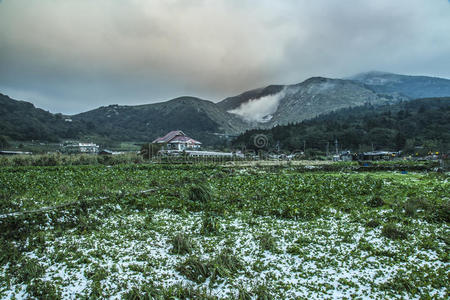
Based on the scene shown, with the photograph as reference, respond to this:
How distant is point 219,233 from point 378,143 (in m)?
89.4

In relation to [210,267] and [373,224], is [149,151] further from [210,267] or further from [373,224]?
[210,267]

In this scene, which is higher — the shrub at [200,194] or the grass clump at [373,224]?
the shrub at [200,194]

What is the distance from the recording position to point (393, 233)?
7.41 metres

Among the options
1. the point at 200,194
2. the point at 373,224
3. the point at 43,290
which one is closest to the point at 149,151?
the point at 200,194

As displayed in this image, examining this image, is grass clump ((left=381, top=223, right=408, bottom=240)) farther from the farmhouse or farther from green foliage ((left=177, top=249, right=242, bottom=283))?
the farmhouse

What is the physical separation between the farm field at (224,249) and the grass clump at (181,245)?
3 centimetres

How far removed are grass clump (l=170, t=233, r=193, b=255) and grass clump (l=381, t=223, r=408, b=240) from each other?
18.9ft

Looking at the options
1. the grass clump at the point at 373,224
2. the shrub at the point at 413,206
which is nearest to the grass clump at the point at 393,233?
the grass clump at the point at 373,224

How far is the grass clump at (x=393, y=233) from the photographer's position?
7327 mm

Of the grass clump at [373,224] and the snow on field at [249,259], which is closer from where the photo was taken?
the snow on field at [249,259]

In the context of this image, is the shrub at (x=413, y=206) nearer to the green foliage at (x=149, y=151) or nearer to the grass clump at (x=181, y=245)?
the grass clump at (x=181, y=245)

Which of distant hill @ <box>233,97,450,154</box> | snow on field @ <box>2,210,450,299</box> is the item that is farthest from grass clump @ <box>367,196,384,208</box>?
distant hill @ <box>233,97,450,154</box>

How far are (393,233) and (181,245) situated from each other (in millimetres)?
6166

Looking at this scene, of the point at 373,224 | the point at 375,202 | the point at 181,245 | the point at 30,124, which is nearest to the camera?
the point at 181,245
